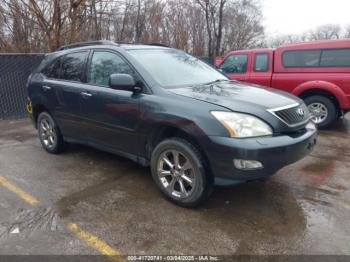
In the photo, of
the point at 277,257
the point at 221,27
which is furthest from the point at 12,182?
the point at 221,27

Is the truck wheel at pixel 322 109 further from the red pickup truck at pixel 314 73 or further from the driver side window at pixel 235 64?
the driver side window at pixel 235 64

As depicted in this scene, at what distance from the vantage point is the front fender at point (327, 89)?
6.25m

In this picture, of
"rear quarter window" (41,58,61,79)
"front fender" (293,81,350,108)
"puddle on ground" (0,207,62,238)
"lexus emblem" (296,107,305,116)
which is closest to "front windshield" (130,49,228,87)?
"lexus emblem" (296,107,305,116)

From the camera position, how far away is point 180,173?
10.3 feet

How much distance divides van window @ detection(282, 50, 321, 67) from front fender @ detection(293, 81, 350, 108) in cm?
48

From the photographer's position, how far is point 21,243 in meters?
2.58

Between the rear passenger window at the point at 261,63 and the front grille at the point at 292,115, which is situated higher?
the rear passenger window at the point at 261,63

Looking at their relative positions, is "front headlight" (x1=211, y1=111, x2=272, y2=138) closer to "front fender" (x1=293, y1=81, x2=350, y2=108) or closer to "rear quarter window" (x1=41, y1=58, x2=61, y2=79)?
"rear quarter window" (x1=41, y1=58, x2=61, y2=79)

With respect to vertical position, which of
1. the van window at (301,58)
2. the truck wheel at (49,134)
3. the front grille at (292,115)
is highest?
the van window at (301,58)

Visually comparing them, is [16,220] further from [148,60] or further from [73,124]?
[148,60]

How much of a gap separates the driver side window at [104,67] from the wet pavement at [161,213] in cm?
126

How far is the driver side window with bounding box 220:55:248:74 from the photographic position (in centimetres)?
783

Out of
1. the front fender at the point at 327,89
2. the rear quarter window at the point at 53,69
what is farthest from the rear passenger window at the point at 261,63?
the rear quarter window at the point at 53,69

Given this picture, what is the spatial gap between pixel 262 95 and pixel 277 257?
5.46 feet
